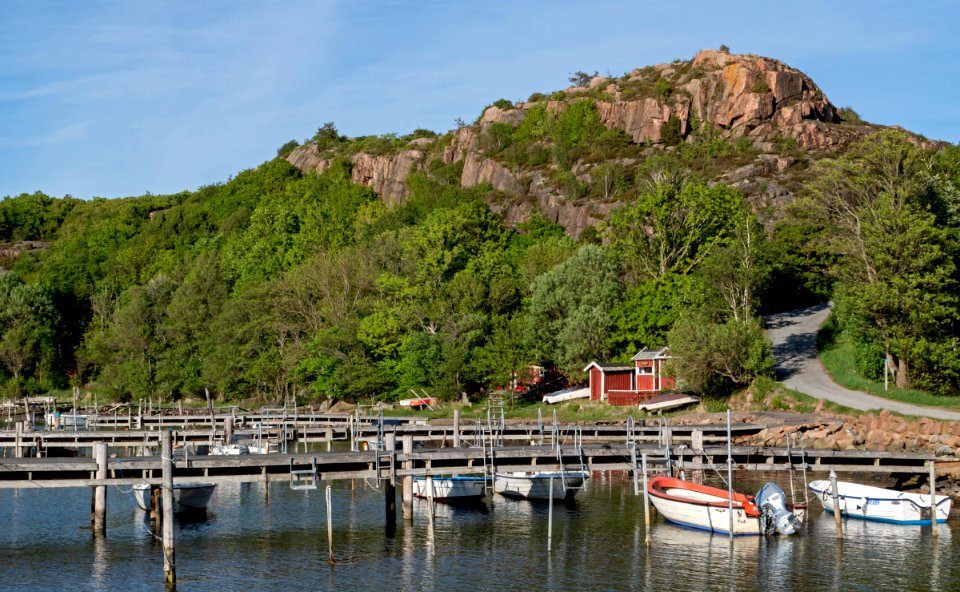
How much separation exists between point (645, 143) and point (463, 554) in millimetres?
148124

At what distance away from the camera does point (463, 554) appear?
38344 millimetres

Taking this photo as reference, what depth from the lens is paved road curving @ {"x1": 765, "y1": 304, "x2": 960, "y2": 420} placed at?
66.1 metres

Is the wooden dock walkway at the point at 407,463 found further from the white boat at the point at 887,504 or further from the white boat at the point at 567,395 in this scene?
the white boat at the point at 567,395

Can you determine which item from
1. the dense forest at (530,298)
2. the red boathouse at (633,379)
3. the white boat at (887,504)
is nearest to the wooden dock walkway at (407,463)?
the white boat at (887,504)

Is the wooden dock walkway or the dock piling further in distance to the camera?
the dock piling

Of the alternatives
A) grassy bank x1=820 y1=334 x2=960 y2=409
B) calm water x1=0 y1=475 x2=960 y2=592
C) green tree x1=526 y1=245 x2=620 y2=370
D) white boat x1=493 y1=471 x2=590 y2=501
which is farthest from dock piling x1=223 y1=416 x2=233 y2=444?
grassy bank x1=820 y1=334 x2=960 y2=409

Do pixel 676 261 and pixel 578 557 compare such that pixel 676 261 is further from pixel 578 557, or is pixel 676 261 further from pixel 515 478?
pixel 578 557

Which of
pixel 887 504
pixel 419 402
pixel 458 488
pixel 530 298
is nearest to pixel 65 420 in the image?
pixel 419 402

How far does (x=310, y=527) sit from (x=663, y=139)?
143703mm

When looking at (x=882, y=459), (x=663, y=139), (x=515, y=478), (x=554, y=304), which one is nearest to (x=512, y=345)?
(x=554, y=304)

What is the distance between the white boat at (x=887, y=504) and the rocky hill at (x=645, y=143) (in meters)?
96.7

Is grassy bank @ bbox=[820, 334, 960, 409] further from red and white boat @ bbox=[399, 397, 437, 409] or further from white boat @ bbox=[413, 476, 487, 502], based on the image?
red and white boat @ bbox=[399, 397, 437, 409]

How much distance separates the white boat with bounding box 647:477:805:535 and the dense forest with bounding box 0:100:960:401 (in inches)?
1285

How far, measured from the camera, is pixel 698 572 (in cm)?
3516
